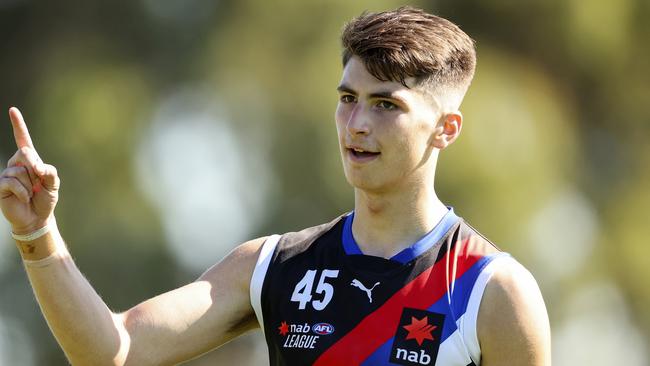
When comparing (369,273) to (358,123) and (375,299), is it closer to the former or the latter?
(375,299)

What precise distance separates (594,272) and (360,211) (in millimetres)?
13082

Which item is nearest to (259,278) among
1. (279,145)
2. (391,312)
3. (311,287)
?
(311,287)

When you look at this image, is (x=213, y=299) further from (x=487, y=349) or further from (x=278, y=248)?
(x=487, y=349)

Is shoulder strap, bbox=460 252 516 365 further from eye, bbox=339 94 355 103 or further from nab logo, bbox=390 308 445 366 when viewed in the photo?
eye, bbox=339 94 355 103

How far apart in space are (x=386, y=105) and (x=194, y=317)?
56.5 inches

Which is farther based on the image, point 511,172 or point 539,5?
point 539,5

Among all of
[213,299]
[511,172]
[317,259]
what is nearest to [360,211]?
[317,259]

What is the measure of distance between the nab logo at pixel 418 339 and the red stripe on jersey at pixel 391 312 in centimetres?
5

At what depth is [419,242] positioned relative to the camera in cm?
723

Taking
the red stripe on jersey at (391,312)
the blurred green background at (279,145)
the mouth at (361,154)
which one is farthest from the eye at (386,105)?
the blurred green background at (279,145)

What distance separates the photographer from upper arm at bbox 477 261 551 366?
22.3 feet

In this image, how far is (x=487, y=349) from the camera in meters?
6.83

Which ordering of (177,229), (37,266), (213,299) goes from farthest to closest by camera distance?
→ (177,229)
(213,299)
(37,266)

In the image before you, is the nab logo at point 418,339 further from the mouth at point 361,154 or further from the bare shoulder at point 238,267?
the bare shoulder at point 238,267
